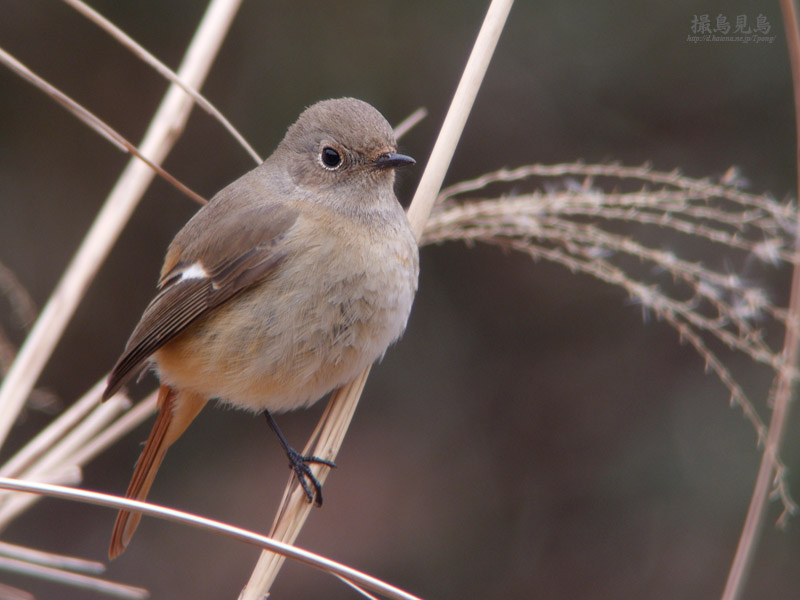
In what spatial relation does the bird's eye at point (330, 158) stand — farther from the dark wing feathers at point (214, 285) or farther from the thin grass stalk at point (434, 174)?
the thin grass stalk at point (434, 174)

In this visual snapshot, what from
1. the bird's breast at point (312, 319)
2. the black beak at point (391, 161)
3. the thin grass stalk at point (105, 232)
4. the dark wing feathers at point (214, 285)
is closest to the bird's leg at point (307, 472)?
the bird's breast at point (312, 319)

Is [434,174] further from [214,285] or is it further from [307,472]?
[307,472]

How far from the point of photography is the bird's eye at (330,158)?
7.66 ft

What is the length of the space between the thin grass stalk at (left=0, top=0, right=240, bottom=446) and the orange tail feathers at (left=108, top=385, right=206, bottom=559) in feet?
1.35

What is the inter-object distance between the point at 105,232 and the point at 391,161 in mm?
734

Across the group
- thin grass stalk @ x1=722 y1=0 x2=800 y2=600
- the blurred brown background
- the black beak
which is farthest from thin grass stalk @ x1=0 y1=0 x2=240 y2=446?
the blurred brown background

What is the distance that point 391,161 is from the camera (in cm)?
224

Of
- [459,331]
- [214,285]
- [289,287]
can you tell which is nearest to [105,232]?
[214,285]

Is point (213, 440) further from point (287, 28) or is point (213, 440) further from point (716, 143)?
point (716, 143)

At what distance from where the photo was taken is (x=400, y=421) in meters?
4.87

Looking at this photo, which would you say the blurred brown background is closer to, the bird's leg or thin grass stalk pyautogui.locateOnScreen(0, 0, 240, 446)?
thin grass stalk pyautogui.locateOnScreen(0, 0, 240, 446)

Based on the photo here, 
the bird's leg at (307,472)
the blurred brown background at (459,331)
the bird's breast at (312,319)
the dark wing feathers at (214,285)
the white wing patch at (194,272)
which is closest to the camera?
the bird's leg at (307,472)

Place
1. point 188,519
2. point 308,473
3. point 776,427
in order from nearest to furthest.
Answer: point 188,519 < point 776,427 < point 308,473

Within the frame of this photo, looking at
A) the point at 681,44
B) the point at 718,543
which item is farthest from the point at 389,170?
the point at 718,543
